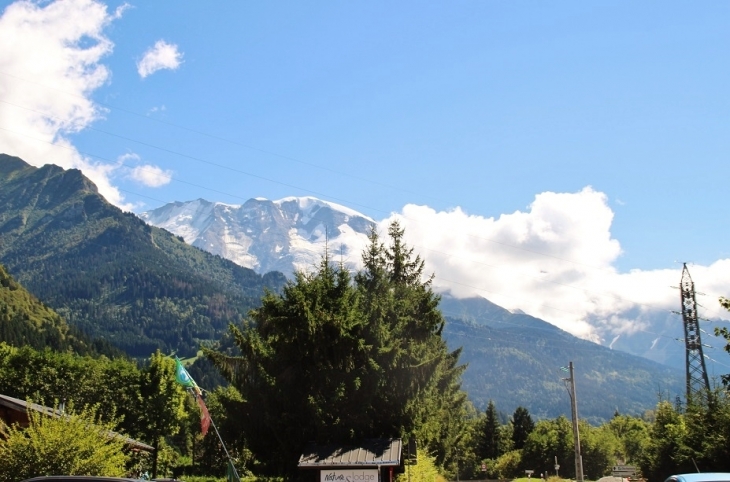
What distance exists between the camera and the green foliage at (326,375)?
28.2 m

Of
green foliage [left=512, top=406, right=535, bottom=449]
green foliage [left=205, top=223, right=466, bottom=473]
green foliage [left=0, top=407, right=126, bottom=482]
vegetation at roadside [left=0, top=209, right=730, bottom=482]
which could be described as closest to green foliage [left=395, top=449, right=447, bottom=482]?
vegetation at roadside [left=0, top=209, right=730, bottom=482]

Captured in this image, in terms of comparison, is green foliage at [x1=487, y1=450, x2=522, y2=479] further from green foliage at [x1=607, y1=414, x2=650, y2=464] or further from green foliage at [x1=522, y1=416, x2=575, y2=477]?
green foliage at [x1=607, y1=414, x2=650, y2=464]

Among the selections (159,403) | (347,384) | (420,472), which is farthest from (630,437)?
(347,384)

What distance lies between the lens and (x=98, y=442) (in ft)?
74.7

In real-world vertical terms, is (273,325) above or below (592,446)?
above

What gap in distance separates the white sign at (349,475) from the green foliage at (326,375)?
2.69 metres

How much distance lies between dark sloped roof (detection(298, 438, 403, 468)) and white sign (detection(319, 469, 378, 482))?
21 cm

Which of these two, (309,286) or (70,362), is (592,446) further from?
(309,286)

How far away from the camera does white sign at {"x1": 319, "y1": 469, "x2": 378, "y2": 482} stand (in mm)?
23906

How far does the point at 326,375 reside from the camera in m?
28.9

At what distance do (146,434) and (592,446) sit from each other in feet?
205

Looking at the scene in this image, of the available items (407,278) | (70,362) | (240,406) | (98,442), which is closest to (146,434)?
(70,362)

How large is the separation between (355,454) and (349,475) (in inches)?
44.0

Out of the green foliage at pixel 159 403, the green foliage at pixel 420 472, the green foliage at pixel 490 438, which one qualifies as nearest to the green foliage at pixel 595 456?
the green foliage at pixel 490 438
